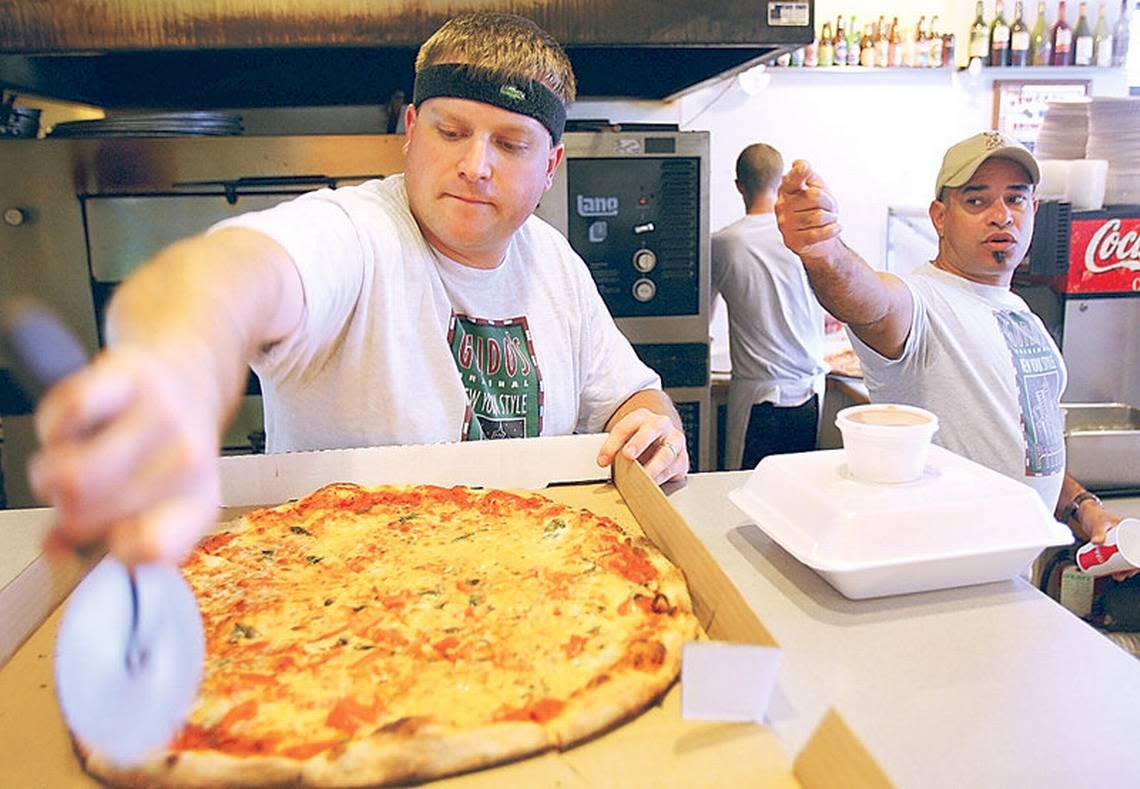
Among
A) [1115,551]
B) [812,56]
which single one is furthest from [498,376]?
[812,56]

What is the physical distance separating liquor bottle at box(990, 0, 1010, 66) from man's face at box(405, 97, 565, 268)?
4009 mm

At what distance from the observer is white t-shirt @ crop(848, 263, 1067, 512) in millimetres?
1699

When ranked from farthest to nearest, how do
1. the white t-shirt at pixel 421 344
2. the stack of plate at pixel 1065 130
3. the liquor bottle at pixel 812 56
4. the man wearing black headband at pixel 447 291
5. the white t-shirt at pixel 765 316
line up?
the liquor bottle at pixel 812 56, the white t-shirt at pixel 765 316, the stack of plate at pixel 1065 130, the white t-shirt at pixel 421 344, the man wearing black headband at pixel 447 291

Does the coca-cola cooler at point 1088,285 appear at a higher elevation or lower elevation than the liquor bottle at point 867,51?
lower

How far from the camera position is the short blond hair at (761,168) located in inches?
137

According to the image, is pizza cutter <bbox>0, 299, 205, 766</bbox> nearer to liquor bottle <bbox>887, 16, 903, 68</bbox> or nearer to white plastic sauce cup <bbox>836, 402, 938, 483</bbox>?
white plastic sauce cup <bbox>836, 402, 938, 483</bbox>

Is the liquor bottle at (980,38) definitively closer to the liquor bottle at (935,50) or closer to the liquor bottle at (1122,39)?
the liquor bottle at (935,50)

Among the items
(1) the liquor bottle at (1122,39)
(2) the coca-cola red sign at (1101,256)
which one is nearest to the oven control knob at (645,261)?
(2) the coca-cola red sign at (1101,256)

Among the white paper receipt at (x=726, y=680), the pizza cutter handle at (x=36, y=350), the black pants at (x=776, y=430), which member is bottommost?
the black pants at (x=776, y=430)

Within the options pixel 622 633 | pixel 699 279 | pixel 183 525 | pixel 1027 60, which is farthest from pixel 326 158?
pixel 1027 60

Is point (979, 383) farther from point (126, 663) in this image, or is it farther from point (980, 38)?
point (980, 38)

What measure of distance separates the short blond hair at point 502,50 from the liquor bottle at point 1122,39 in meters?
4.43

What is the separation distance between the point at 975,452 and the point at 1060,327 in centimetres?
126

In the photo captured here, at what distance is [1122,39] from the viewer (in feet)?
15.0
